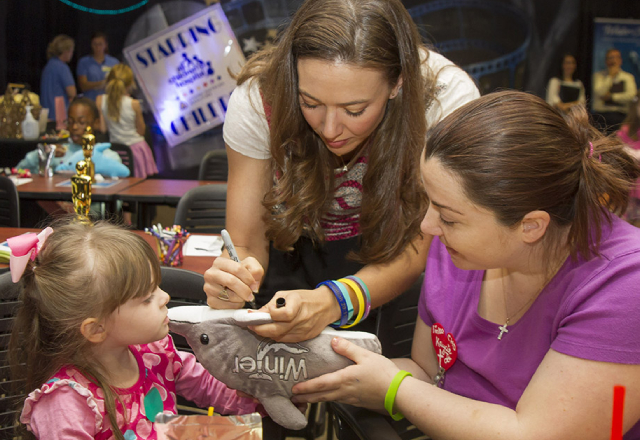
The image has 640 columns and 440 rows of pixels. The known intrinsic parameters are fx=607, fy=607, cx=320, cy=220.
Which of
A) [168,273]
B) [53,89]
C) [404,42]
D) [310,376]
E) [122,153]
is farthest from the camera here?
[53,89]

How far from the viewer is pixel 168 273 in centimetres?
181

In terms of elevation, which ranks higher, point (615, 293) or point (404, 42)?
point (404, 42)

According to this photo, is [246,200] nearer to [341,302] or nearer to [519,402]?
[341,302]

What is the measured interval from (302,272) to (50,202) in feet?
10.4

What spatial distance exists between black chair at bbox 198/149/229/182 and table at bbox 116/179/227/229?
23 cm

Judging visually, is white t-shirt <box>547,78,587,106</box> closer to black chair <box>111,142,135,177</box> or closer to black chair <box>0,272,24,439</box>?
black chair <box>111,142,135,177</box>

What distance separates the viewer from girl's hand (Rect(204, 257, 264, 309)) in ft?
4.37

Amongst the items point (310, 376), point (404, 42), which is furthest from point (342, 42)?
point (310, 376)

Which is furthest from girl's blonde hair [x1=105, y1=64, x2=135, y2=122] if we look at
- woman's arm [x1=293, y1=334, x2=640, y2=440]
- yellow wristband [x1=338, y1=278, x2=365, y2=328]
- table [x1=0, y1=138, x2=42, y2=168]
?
woman's arm [x1=293, y1=334, x2=640, y2=440]

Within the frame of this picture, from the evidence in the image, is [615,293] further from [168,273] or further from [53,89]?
[53,89]

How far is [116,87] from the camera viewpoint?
6320mm

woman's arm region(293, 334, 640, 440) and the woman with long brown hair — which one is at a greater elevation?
the woman with long brown hair

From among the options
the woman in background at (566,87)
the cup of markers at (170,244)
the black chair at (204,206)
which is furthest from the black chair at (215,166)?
the woman in background at (566,87)

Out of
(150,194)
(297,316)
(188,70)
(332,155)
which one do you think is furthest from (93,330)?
(188,70)
